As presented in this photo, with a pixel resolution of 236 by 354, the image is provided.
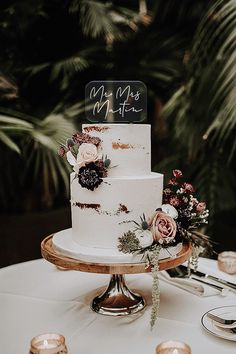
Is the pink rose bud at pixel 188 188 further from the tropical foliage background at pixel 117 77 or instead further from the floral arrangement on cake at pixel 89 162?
the tropical foliage background at pixel 117 77

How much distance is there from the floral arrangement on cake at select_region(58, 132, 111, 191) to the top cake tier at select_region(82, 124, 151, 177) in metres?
0.04

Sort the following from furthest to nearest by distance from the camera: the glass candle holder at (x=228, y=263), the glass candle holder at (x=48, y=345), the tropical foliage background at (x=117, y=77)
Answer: the tropical foliage background at (x=117, y=77)
the glass candle holder at (x=228, y=263)
the glass candle holder at (x=48, y=345)

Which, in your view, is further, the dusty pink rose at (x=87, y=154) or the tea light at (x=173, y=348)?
the dusty pink rose at (x=87, y=154)

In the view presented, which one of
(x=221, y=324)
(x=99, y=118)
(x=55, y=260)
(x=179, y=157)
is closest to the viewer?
(x=221, y=324)

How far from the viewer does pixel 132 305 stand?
4.86 ft

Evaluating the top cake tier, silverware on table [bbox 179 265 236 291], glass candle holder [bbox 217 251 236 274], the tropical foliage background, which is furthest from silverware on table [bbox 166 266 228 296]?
the tropical foliage background

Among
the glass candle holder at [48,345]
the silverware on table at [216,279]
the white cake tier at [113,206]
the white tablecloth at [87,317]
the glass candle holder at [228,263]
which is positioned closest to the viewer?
the glass candle holder at [48,345]

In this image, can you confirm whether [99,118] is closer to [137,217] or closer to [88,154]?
[88,154]

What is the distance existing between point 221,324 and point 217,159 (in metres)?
1.91

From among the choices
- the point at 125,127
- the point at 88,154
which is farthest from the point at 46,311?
the point at 125,127

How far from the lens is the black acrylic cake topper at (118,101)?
1503 millimetres

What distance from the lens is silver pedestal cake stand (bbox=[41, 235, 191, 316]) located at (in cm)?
132

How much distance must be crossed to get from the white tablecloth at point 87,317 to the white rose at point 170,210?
31cm

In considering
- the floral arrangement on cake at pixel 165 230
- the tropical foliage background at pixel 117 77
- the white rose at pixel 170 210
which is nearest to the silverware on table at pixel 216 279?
the floral arrangement on cake at pixel 165 230
